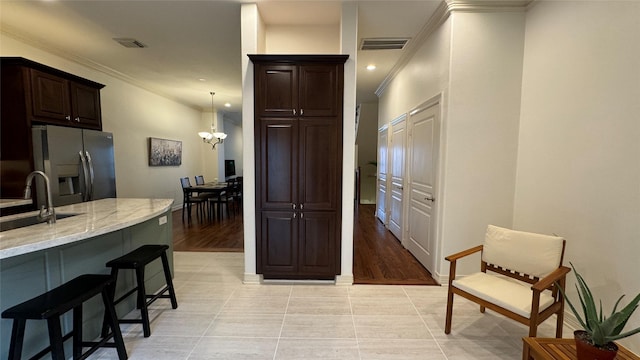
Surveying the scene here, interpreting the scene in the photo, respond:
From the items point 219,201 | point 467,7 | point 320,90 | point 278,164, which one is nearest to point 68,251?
point 278,164

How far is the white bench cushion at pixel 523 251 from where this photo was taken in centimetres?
203

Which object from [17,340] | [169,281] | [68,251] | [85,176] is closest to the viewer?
[17,340]

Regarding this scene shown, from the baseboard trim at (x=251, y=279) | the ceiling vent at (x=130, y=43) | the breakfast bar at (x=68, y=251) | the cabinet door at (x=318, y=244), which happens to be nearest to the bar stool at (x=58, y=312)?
the breakfast bar at (x=68, y=251)

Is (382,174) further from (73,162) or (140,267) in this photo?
(73,162)

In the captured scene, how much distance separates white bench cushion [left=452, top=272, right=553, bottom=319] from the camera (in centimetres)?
182

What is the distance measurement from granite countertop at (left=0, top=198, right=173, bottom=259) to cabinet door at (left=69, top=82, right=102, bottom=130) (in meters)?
1.78

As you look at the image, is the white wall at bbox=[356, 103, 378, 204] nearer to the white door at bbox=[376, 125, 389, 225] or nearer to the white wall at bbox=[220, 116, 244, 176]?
the white door at bbox=[376, 125, 389, 225]

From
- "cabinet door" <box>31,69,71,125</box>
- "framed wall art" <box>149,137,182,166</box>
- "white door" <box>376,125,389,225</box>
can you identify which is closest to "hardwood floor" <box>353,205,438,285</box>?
"white door" <box>376,125,389,225</box>

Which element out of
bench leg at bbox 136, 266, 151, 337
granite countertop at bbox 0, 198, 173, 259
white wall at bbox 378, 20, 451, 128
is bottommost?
bench leg at bbox 136, 266, 151, 337

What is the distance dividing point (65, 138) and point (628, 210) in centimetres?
554

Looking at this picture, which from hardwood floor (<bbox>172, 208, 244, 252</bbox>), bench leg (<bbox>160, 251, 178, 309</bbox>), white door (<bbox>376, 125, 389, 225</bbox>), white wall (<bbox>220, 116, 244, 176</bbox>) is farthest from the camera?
white wall (<bbox>220, 116, 244, 176</bbox>)

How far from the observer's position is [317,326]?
2.25 meters

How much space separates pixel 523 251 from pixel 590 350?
0.97 m

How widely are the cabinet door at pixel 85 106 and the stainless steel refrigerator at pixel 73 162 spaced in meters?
0.18
